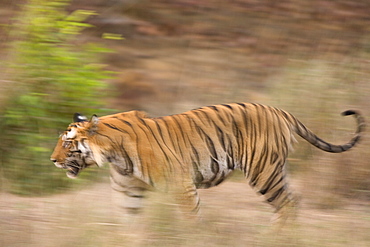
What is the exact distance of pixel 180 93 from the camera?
8.82 m

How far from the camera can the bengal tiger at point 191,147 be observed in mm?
4695

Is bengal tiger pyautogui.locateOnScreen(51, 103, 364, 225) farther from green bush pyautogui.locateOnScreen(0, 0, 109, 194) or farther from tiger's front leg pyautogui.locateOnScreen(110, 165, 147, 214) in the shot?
green bush pyautogui.locateOnScreen(0, 0, 109, 194)

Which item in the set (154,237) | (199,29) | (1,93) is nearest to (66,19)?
(1,93)

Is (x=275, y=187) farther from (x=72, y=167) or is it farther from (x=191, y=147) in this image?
(x=72, y=167)

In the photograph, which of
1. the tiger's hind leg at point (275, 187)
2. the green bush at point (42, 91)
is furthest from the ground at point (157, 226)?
the green bush at point (42, 91)

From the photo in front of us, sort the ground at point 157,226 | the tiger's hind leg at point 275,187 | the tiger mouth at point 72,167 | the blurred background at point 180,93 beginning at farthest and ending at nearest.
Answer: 1. the tiger's hind leg at point 275,187
2. the tiger mouth at point 72,167
3. the blurred background at point 180,93
4. the ground at point 157,226

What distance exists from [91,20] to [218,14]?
2062mm

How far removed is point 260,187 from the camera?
16.2ft

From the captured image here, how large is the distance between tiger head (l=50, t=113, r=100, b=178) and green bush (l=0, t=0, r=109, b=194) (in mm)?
1308

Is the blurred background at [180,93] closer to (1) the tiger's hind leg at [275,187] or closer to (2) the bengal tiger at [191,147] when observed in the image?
(1) the tiger's hind leg at [275,187]

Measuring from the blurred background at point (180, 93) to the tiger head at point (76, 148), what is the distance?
27cm

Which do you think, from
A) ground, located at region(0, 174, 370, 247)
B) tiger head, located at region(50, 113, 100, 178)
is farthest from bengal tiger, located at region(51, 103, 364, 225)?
ground, located at region(0, 174, 370, 247)

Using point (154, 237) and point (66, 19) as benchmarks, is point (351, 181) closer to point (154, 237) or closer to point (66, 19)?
point (154, 237)

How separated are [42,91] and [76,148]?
1.74 m
